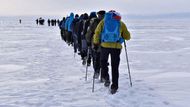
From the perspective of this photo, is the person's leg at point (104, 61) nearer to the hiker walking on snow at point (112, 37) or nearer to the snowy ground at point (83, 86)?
the hiker walking on snow at point (112, 37)

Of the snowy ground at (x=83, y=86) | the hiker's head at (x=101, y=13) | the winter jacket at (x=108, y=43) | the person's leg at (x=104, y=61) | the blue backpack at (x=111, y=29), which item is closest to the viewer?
the snowy ground at (x=83, y=86)

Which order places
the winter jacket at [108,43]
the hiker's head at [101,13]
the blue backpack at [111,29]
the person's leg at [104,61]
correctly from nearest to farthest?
the blue backpack at [111,29], the winter jacket at [108,43], the person's leg at [104,61], the hiker's head at [101,13]

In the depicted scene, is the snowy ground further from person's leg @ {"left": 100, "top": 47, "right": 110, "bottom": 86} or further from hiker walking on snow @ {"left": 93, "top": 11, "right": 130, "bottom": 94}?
hiker walking on snow @ {"left": 93, "top": 11, "right": 130, "bottom": 94}

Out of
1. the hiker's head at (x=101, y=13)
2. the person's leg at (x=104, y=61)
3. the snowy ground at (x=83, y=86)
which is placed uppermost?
the hiker's head at (x=101, y=13)

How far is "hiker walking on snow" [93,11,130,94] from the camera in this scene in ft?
29.6

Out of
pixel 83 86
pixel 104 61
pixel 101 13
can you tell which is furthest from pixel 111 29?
pixel 83 86

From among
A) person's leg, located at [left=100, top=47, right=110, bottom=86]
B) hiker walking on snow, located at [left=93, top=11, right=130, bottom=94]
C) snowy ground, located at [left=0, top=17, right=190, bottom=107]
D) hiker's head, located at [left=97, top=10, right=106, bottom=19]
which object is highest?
hiker's head, located at [left=97, top=10, right=106, bottom=19]

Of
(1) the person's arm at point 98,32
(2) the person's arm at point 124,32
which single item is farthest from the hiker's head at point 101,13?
(2) the person's arm at point 124,32

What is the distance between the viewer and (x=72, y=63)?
52.3 feet

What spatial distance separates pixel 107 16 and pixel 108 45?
0.64m

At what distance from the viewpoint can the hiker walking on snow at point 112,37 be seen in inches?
355

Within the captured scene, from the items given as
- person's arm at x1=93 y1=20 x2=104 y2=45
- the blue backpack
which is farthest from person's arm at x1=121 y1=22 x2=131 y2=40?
person's arm at x1=93 y1=20 x2=104 y2=45

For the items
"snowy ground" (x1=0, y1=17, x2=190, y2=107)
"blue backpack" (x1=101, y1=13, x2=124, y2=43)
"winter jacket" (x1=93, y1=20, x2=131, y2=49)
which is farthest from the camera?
"winter jacket" (x1=93, y1=20, x2=131, y2=49)

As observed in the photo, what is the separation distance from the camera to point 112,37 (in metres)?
9.02
